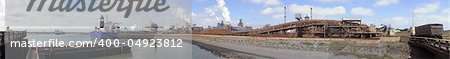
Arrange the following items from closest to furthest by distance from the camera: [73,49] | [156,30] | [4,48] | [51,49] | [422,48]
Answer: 1. [4,48]
2. [422,48]
3. [51,49]
4. [73,49]
5. [156,30]

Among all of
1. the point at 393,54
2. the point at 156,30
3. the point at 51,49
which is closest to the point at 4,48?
the point at 51,49

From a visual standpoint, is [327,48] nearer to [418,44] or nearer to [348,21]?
[418,44]

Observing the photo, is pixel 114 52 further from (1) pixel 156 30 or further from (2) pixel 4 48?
(1) pixel 156 30

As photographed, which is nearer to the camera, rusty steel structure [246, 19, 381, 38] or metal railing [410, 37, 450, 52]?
metal railing [410, 37, 450, 52]

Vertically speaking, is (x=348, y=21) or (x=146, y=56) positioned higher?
(x=348, y=21)

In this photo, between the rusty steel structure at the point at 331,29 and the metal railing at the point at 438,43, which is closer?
the metal railing at the point at 438,43

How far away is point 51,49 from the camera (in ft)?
112

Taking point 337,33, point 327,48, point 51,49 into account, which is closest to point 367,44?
point 327,48

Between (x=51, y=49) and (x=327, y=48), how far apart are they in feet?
72.4

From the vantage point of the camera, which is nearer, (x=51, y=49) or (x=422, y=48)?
(x=422, y=48)

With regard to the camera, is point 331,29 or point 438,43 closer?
point 438,43

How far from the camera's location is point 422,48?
31.1 metres

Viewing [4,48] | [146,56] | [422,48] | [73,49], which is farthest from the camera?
[146,56]

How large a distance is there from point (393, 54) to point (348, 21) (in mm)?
20534
